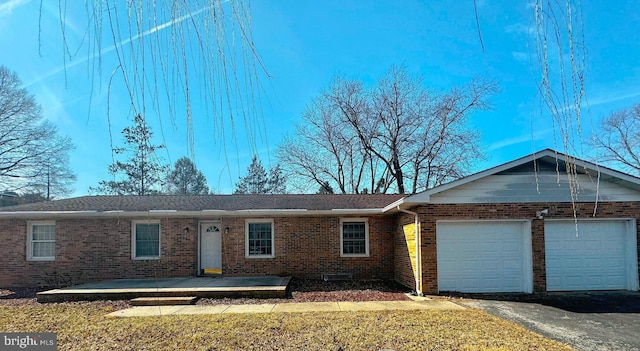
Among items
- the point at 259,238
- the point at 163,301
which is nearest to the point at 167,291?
Answer: the point at 163,301

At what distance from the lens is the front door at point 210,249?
12711 millimetres

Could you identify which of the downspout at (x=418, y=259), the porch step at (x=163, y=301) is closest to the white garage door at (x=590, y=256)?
the downspout at (x=418, y=259)

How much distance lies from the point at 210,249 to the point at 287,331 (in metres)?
7.32

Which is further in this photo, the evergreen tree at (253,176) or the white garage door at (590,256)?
the white garage door at (590,256)

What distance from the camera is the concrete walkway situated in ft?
25.6

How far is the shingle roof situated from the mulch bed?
236cm

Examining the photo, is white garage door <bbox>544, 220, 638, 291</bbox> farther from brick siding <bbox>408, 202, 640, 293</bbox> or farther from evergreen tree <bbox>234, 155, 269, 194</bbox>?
evergreen tree <bbox>234, 155, 269, 194</bbox>

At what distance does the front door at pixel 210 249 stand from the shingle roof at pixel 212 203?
34.2 inches

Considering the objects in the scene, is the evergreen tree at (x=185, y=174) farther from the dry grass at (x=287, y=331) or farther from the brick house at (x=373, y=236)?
the brick house at (x=373, y=236)

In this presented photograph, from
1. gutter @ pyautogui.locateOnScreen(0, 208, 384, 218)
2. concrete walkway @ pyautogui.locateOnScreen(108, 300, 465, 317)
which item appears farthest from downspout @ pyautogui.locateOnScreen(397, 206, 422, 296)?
gutter @ pyautogui.locateOnScreen(0, 208, 384, 218)

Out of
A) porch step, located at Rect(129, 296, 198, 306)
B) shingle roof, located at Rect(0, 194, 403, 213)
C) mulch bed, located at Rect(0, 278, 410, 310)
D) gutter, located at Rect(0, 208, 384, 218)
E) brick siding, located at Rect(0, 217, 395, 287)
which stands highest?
shingle roof, located at Rect(0, 194, 403, 213)

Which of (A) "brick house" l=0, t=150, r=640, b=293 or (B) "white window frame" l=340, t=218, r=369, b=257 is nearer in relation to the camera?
(A) "brick house" l=0, t=150, r=640, b=293

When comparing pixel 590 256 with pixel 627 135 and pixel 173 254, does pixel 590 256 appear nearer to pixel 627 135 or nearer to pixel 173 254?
pixel 173 254

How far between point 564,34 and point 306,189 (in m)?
23.5
